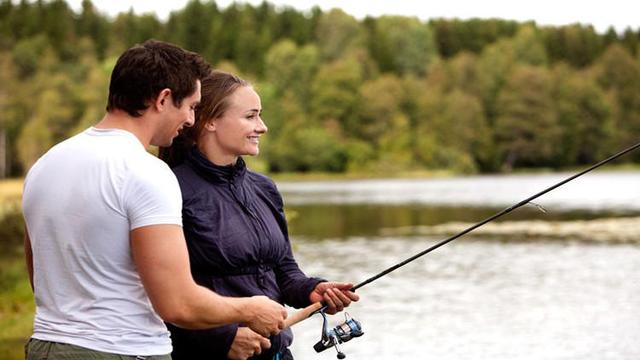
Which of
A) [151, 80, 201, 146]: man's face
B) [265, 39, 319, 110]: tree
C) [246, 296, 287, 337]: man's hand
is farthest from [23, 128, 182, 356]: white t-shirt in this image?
[265, 39, 319, 110]: tree

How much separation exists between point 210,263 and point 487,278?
16.6m

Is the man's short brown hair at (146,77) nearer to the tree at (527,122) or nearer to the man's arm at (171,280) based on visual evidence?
the man's arm at (171,280)

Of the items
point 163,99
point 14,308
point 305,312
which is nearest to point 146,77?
point 163,99

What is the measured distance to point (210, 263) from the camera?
306 cm

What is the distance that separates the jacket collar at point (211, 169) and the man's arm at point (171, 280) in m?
0.66

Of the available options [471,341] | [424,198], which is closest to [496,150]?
[424,198]

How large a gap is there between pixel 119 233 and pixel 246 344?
69cm

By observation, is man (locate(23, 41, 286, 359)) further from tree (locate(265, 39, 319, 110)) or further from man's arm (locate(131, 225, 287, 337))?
tree (locate(265, 39, 319, 110))

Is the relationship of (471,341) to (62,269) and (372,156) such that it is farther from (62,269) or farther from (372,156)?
(372,156)

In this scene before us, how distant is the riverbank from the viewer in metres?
27.4

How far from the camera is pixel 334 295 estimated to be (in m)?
3.27

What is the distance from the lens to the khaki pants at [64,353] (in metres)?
2.46

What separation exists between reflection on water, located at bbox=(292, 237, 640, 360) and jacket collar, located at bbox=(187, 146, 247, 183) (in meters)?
7.98

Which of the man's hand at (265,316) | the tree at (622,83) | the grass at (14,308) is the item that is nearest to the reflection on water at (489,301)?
the grass at (14,308)
